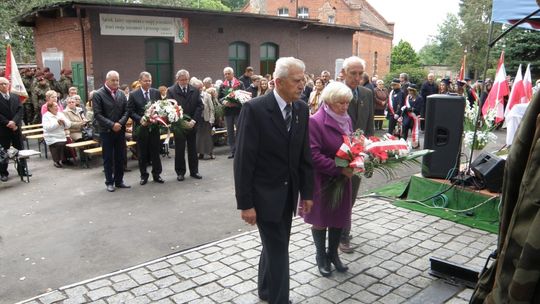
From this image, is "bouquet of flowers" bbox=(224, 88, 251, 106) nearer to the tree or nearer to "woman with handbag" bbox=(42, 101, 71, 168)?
"woman with handbag" bbox=(42, 101, 71, 168)

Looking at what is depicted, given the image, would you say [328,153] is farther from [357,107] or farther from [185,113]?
[185,113]

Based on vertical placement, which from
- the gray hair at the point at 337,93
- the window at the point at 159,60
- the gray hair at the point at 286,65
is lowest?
the gray hair at the point at 337,93

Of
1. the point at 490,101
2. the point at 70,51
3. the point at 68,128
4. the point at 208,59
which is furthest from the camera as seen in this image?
the point at 208,59

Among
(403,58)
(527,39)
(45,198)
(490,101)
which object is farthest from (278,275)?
(403,58)

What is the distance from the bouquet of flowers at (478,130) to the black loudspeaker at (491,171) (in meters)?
0.58

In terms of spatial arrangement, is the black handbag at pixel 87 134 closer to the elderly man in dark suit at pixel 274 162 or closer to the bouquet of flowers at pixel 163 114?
the bouquet of flowers at pixel 163 114

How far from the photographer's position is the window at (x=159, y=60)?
54.9ft

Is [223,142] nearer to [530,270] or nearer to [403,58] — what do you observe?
[530,270]

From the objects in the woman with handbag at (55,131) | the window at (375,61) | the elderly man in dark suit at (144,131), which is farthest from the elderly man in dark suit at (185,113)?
the window at (375,61)

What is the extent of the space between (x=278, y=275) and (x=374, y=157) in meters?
1.52

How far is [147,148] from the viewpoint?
857 cm

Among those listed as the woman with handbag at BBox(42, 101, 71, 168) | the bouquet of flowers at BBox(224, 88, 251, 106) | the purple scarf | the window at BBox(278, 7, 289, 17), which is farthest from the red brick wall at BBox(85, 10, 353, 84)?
the window at BBox(278, 7, 289, 17)

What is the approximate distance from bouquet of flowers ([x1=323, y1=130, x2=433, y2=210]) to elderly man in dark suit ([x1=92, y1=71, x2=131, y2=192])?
16.5 ft

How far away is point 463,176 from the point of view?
6.71 metres
